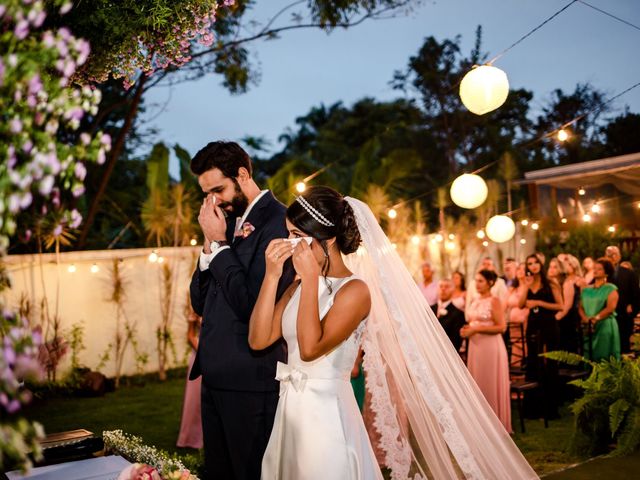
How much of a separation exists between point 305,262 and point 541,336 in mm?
5749

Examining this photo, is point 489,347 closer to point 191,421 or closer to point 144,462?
point 191,421

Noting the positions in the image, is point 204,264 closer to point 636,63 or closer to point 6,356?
point 6,356

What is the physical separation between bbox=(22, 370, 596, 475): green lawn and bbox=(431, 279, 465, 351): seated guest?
1197mm

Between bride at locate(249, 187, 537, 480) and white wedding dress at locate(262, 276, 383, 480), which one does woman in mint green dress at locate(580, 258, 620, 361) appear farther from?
white wedding dress at locate(262, 276, 383, 480)

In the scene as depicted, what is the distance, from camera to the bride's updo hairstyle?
9.27 feet

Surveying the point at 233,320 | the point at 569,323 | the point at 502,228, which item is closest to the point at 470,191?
the point at 569,323

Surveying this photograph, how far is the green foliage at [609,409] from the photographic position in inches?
206

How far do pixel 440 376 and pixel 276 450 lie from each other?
33.0 inches

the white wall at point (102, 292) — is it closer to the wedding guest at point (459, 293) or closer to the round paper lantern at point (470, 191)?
the round paper lantern at point (470, 191)

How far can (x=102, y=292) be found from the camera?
1113 centimetres

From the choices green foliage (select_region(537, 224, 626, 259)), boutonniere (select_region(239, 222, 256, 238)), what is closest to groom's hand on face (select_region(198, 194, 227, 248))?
boutonniere (select_region(239, 222, 256, 238))

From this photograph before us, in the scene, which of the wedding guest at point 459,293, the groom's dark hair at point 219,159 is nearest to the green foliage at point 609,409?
the wedding guest at point 459,293

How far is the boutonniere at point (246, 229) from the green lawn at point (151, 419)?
3778 millimetres

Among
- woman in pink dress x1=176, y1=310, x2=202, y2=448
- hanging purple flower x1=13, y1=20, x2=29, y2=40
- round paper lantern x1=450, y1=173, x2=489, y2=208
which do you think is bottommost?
woman in pink dress x1=176, y1=310, x2=202, y2=448
